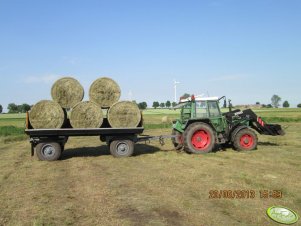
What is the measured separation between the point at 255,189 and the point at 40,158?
7.64m

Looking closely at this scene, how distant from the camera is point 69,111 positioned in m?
12.1

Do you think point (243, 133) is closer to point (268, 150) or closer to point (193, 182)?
point (268, 150)

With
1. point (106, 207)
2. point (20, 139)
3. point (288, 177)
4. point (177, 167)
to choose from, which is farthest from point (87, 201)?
point (20, 139)

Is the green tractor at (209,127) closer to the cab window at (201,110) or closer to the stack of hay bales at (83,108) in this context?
the cab window at (201,110)

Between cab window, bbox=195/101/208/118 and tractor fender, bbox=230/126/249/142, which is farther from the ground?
cab window, bbox=195/101/208/118

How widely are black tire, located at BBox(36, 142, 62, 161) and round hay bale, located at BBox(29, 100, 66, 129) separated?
2.32ft

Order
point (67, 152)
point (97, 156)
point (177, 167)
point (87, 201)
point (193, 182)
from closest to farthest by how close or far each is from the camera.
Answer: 1. point (87, 201)
2. point (193, 182)
3. point (177, 167)
4. point (97, 156)
5. point (67, 152)

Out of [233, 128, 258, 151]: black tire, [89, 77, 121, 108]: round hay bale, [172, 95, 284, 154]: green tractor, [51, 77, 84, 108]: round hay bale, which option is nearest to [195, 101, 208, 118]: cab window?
[172, 95, 284, 154]: green tractor
